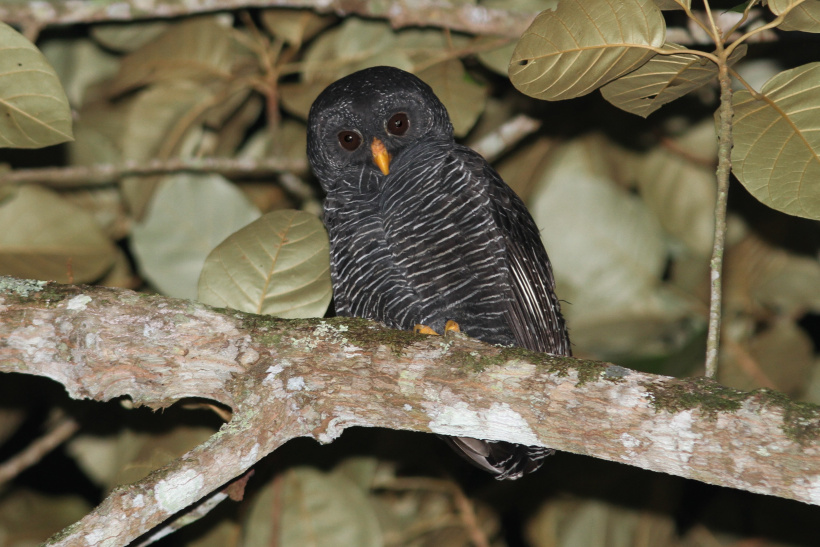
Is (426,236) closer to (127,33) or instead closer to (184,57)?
(184,57)

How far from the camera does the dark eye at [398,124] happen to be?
3373 millimetres

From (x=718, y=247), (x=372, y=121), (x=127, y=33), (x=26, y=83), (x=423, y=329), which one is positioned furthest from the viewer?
(x=127, y=33)

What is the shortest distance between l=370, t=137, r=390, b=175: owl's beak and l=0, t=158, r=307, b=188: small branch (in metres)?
0.97

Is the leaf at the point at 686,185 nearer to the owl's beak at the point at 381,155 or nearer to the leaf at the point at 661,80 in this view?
the leaf at the point at 661,80

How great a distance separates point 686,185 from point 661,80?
1532mm

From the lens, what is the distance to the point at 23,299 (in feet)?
8.02

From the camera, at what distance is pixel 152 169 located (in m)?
3.83

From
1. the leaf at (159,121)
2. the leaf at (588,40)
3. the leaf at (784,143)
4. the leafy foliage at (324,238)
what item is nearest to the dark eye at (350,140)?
the leafy foliage at (324,238)

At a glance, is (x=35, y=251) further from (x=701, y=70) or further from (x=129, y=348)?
(x=701, y=70)

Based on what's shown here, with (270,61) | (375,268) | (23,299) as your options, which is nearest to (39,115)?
(23,299)

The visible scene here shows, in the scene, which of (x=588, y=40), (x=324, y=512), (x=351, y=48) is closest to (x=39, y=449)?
(x=324, y=512)

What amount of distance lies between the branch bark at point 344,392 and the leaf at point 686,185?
2079 millimetres

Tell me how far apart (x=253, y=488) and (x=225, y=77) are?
220 cm

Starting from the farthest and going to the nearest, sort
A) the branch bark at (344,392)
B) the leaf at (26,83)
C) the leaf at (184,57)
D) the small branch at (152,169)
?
the leaf at (184,57)
the small branch at (152,169)
the leaf at (26,83)
the branch bark at (344,392)
